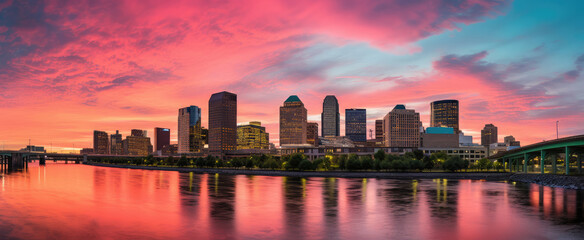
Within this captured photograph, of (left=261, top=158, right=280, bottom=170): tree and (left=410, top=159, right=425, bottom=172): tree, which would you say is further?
(left=261, top=158, right=280, bottom=170): tree

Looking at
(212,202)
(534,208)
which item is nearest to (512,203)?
(534,208)

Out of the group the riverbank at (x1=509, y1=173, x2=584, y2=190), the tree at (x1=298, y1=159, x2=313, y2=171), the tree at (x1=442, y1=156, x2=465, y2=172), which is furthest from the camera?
the tree at (x1=298, y1=159, x2=313, y2=171)

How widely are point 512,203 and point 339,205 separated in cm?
2578

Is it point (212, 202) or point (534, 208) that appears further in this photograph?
point (212, 202)

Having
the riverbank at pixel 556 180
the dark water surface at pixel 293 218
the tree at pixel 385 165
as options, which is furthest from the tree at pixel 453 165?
the dark water surface at pixel 293 218

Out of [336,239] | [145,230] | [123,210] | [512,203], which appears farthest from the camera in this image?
[512,203]

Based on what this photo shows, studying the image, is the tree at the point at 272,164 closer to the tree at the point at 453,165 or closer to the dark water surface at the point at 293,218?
the tree at the point at 453,165

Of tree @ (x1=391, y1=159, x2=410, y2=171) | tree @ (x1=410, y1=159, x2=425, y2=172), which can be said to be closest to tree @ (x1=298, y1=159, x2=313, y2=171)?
tree @ (x1=391, y1=159, x2=410, y2=171)

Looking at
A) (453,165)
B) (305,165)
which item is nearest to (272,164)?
(305,165)

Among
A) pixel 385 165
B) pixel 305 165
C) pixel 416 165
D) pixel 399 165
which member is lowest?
pixel 305 165

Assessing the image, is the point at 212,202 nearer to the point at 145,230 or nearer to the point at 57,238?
the point at 145,230

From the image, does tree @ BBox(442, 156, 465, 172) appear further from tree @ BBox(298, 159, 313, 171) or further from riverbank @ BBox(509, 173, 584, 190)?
tree @ BBox(298, 159, 313, 171)

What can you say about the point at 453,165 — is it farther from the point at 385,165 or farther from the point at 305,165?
the point at 305,165

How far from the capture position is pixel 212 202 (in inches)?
2338
